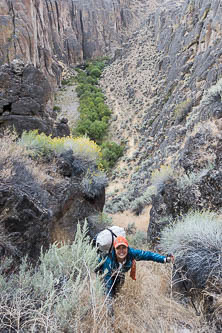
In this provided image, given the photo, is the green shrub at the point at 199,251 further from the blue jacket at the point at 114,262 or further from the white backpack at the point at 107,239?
the white backpack at the point at 107,239

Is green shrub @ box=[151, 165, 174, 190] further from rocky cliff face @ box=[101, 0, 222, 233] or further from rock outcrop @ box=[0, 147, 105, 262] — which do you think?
rock outcrop @ box=[0, 147, 105, 262]

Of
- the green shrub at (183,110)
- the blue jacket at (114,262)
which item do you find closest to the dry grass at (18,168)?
the blue jacket at (114,262)

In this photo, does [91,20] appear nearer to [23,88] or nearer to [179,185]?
[23,88]

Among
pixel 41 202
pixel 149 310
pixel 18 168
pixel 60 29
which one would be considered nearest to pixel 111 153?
pixel 41 202

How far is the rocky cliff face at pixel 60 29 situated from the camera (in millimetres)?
19500

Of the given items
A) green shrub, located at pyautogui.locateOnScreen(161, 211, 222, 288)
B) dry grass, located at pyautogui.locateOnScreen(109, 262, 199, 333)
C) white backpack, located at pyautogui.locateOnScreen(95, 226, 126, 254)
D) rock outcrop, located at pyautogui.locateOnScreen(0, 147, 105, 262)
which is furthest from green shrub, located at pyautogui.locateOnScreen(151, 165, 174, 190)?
white backpack, located at pyautogui.locateOnScreen(95, 226, 126, 254)

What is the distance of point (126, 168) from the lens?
1783 centimetres

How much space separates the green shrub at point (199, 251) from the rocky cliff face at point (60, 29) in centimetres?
2003

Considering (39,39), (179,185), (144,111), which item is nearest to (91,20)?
(39,39)

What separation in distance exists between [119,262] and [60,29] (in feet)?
141

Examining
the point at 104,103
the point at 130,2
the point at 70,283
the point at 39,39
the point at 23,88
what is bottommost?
the point at 104,103

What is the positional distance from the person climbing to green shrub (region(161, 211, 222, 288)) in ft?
1.77

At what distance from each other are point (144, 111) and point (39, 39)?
1482cm

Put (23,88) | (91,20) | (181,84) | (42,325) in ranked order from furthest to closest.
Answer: (91,20)
(181,84)
(23,88)
(42,325)
